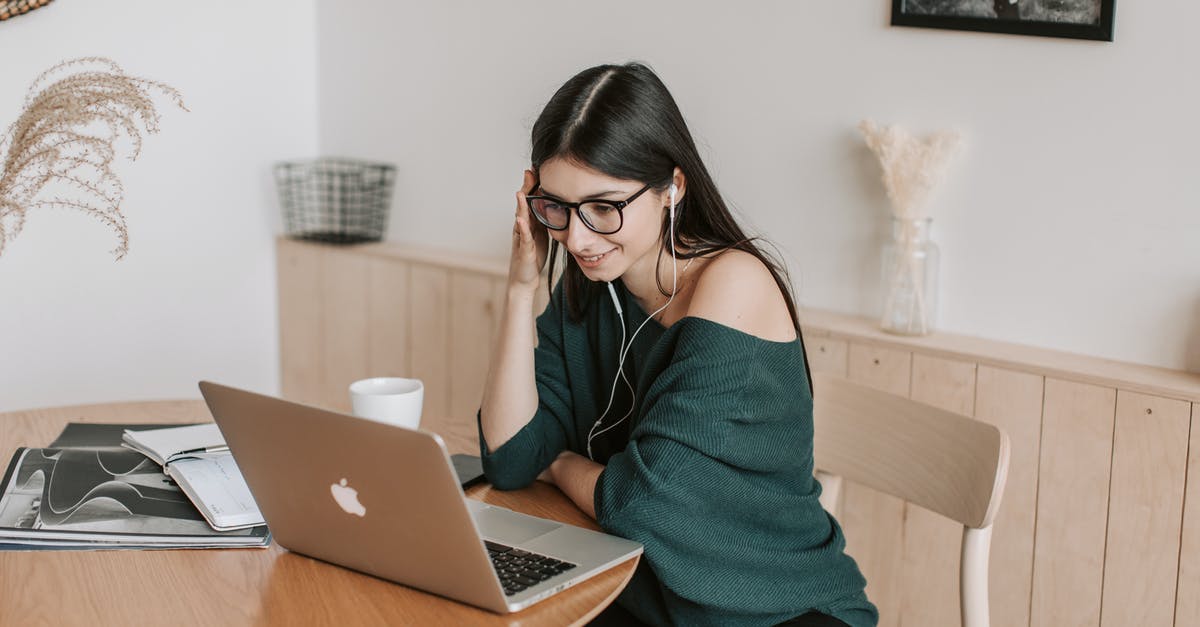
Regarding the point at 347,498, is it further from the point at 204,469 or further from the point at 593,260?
the point at 593,260

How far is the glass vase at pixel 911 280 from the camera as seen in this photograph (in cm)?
205

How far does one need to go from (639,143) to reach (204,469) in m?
0.69

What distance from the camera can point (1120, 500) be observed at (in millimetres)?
1821

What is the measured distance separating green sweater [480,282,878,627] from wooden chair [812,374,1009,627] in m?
0.14

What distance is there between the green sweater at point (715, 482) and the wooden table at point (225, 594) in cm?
11

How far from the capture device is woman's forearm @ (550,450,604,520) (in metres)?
1.46

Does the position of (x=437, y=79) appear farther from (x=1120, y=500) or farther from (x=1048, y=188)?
(x=1120, y=500)

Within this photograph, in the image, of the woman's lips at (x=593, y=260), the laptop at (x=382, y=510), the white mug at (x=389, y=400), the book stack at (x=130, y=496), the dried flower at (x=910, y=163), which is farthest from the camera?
the dried flower at (x=910, y=163)

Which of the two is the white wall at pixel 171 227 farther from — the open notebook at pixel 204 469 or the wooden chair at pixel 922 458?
the wooden chair at pixel 922 458

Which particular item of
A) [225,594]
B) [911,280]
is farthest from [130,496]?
[911,280]

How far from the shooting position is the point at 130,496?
4.63 ft

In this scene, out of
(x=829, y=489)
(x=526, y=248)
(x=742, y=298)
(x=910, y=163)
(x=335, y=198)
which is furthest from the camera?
(x=335, y=198)

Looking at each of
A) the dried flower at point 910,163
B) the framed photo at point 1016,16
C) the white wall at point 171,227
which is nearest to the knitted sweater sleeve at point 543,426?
the dried flower at point 910,163

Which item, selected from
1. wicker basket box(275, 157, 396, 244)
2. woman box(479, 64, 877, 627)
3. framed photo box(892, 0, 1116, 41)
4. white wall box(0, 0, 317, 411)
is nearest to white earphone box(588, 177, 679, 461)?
woman box(479, 64, 877, 627)
